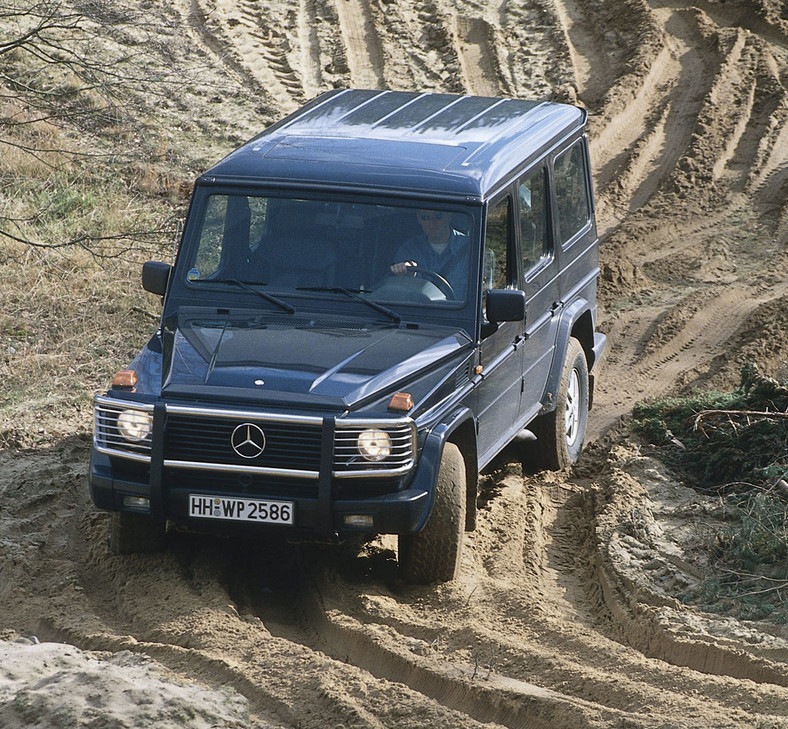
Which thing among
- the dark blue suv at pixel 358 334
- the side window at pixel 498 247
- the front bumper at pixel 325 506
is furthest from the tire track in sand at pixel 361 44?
the front bumper at pixel 325 506

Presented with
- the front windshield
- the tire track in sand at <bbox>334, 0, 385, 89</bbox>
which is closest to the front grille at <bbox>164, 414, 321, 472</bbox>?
the front windshield

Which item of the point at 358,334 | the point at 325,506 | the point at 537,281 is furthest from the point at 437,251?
the point at 325,506

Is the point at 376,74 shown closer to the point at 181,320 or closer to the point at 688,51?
the point at 688,51

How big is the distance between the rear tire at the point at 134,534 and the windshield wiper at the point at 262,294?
4.09 ft

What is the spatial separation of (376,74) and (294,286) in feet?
35.6

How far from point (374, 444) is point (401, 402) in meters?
0.23

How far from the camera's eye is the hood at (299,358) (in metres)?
5.38

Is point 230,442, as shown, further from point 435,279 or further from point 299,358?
point 435,279

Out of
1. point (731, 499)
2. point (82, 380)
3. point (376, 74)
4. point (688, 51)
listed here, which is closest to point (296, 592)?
point (731, 499)

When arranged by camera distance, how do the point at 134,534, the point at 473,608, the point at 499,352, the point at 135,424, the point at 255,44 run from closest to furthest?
the point at 135,424 < the point at 473,608 < the point at 134,534 < the point at 499,352 < the point at 255,44

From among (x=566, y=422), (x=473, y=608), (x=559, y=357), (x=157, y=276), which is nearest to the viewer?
(x=473, y=608)

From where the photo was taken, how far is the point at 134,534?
5.91 meters

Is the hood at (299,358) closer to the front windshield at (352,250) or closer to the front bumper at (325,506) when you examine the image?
the front windshield at (352,250)

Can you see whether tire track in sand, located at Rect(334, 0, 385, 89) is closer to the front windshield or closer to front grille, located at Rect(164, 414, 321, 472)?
the front windshield
